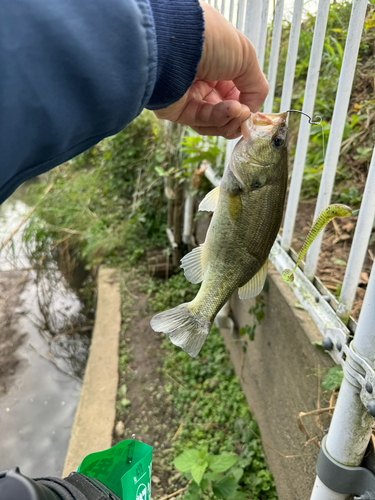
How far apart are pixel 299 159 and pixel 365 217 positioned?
2.25 feet

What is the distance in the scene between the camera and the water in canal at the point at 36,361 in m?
3.47

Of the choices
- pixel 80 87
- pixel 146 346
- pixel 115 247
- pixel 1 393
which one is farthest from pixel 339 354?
pixel 115 247

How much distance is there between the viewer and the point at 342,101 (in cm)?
176

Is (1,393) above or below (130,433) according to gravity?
below

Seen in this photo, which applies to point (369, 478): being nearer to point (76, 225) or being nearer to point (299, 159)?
point (299, 159)

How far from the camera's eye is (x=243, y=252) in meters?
1.21

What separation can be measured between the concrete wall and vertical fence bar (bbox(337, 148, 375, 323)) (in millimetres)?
309

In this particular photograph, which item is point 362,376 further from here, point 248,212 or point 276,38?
point 276,38

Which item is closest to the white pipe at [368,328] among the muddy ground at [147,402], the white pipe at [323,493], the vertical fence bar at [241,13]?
the white pipe at [323,493]

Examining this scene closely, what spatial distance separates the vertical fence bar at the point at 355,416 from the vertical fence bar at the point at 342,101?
2.11ft

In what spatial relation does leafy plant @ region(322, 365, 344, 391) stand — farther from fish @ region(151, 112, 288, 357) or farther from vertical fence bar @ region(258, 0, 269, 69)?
vertical fence bar @ region(258, 0, 269, 69)

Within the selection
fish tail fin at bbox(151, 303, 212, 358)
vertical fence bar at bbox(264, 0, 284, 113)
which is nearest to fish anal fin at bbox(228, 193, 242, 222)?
fish tail fin at bbox(151, 303, 212, 358)

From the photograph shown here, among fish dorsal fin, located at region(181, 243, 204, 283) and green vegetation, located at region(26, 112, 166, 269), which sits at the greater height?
fish dorsal fin, located at region(181, 243, 204, 283)

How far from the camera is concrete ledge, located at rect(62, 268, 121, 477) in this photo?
3094mm
